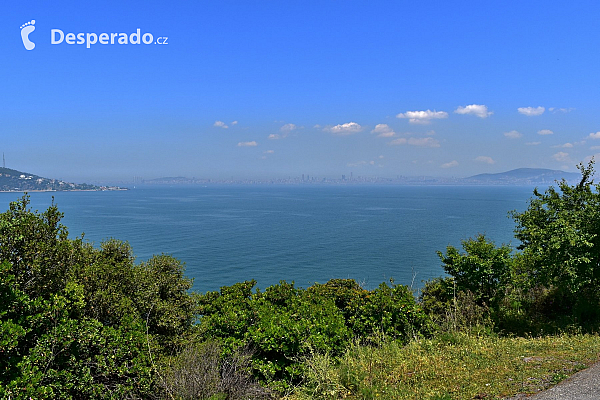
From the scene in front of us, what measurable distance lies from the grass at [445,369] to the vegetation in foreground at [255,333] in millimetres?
40

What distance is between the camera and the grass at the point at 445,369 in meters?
7.61

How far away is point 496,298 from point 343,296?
6831 mm

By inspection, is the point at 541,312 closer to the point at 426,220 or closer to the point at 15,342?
the point at 15,342

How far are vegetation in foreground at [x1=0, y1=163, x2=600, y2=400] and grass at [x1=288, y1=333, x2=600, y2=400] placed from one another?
1.6 inches

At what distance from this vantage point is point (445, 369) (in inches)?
341

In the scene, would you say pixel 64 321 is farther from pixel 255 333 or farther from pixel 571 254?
pixel 571 254

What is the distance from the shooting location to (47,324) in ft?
24.0

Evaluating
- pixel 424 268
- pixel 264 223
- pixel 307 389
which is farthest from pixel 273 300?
pixel 264 223

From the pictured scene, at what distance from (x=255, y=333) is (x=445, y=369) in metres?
4.72

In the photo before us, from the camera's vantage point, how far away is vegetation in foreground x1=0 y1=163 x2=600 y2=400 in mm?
7258

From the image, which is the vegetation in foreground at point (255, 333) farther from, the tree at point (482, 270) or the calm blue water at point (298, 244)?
the calm blue water at point (298, 244)

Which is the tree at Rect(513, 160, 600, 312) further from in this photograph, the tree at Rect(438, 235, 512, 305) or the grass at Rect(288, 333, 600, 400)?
the grass at Rect(288, 333, 600, 400)

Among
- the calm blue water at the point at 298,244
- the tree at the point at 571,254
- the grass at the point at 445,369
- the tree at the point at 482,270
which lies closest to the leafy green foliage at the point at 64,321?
the grass at the point at 445,369

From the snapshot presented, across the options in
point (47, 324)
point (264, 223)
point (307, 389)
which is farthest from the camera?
point (264, 223)
